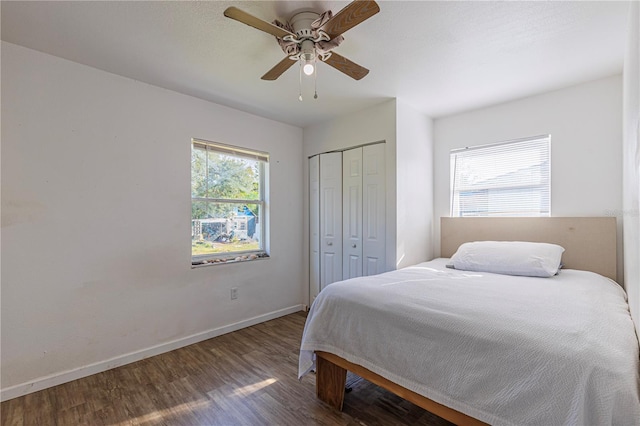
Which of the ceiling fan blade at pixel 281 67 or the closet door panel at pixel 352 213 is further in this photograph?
the closet door panel at pixel 352 213

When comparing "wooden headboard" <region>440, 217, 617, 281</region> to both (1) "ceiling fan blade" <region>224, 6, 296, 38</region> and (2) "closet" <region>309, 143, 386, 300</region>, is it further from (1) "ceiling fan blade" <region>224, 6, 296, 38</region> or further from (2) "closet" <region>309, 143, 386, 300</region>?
(1) "ceiling fan blade" <region>224, 6, 296, 38</region>

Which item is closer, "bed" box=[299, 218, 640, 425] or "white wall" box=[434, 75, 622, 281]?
"bed" box=[299, 218, 640, 425]

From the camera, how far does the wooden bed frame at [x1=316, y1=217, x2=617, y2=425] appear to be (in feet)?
5.35

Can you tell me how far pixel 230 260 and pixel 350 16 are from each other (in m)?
2.61

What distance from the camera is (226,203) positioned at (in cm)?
329

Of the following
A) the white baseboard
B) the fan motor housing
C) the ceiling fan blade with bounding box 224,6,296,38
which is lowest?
the white baseboard

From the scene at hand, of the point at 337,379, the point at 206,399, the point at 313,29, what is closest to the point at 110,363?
the point at 206,399

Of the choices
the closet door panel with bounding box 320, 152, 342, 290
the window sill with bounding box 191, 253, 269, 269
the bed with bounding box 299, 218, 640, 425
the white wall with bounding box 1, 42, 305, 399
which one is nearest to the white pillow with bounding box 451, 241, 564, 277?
the bed with bounding box 299, 218, 640, 425

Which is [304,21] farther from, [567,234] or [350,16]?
[567,234]

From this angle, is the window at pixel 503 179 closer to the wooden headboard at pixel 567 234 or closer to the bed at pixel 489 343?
the wooden headboard at pixel 567 234

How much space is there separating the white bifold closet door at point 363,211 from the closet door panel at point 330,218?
8 cm

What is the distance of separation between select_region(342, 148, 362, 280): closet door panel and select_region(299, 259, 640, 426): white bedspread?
3.74ft

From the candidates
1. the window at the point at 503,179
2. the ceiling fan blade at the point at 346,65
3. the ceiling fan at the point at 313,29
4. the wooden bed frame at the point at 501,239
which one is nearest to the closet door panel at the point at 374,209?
the wooden bed frame at the point at 501,239

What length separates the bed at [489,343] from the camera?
1071 mm
